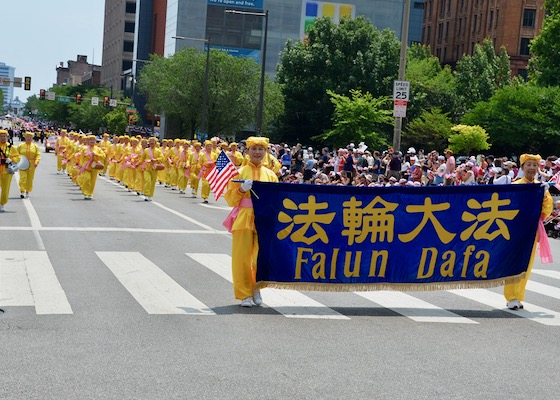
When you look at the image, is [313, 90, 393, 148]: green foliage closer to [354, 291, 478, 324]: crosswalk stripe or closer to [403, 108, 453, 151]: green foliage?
[403, 108, 453, 151]: green foliage

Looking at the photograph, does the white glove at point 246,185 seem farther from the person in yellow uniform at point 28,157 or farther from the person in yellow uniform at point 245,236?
the person in yellow uniform at point 28,157

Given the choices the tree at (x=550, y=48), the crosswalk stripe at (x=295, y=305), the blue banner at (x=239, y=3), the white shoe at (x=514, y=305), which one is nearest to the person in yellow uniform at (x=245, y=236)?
the crosswalk stripe at (x=295, y=305)

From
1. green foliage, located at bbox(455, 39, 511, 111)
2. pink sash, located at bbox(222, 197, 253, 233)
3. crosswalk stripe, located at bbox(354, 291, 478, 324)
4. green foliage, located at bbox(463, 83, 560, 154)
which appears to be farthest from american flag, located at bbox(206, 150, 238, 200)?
green foliage, located at bbox(455, 39, 511, 111)

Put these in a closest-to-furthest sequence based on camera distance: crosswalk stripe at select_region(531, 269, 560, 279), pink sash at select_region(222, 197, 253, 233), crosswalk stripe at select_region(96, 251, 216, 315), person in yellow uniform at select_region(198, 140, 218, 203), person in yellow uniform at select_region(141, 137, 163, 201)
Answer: crosswalk stripe at select_region(96, 251, 216, 315) < pink sash at select_region(222, 197, 253, 233) < crosswalk stripe at select_region(531, 269, 560, 279) < person in yellow uniform at select_region(141, 137, 163, 201) < person in yellow uniform at select_region(198, 140, 218, 203)

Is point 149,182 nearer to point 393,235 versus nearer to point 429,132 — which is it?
point 393,235

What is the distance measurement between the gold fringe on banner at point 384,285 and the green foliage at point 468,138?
4449 cm

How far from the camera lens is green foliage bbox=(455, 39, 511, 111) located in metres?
81.9

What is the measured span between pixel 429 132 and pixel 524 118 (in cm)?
931

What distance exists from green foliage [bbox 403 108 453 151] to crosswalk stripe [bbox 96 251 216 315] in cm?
5185

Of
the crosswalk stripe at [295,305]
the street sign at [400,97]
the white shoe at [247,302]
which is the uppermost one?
the street sign at [400,97]

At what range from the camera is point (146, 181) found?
→ 27.5 metres

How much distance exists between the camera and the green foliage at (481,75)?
3226 inches

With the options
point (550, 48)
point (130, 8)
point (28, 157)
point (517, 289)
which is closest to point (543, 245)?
point (517, 289)

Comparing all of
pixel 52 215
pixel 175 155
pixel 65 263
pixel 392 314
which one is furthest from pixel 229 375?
pixel 175 155
